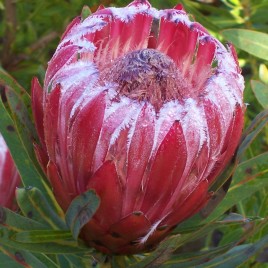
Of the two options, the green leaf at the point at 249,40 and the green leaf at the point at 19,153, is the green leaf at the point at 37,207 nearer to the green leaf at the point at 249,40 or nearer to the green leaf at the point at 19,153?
the green leaf at the point at 19,153

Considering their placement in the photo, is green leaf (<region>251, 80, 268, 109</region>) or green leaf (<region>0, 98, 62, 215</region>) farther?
green leaf (<region>251, 80, 268, 109</region>)

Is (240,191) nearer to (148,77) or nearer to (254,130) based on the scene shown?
Result: (254,130)

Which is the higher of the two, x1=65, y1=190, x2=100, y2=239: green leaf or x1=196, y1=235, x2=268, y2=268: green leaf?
x1=65, y1=190, x2=100, y2=239: green leaf

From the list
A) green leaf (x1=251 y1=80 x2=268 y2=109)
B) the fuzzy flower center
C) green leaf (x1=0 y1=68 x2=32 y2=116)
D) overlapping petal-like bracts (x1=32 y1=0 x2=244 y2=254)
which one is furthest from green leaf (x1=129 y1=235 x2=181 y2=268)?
green leaf (x1=251 y1=80 x2=268 y2=109)

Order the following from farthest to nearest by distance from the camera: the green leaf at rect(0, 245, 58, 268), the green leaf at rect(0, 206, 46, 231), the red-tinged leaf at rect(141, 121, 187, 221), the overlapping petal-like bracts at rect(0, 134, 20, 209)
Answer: the overlapping petal-like bracts at rect(0, 134, 20, 209) < the green leaf at rect(0, 245, 58, 268) < the green leaf at rect(0, 206, 46, 231) < the red-tinged leaf at rect(141, 121, 187, 221)

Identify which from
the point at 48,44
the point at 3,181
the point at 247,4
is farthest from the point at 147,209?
the point at 48,44

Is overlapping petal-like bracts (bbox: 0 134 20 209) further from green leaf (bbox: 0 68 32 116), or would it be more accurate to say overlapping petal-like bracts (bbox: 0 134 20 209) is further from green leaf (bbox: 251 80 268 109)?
green leaf (bbox: 251 80 268 109)

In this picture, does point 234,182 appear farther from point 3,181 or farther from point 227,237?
point 3,181
